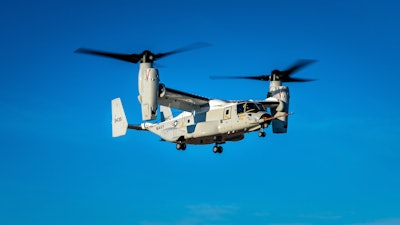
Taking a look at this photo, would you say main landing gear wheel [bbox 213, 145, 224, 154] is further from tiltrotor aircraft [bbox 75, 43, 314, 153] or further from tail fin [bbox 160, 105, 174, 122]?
tail fin [bbox 160, 105, 174, 122]

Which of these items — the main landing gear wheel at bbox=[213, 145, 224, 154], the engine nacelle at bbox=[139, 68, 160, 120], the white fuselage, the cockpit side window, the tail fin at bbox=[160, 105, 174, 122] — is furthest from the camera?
the tail fin at bbox=[160, 105, 174, 122]

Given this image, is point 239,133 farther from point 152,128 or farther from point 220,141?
point 152,128

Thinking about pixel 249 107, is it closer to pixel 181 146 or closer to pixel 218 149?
pixel 218 149

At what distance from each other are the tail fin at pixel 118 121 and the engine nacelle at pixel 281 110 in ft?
31.7

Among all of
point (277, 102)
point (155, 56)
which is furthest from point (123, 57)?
point (277, 102)

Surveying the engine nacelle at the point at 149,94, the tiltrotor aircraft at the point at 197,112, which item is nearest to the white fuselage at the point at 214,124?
the tiltrotor aircraft at the point at 197,112

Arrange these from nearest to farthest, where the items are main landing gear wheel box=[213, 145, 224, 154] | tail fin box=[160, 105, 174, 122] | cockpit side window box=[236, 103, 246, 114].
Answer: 1. cockpit side window box=[236, 103, 246, 114]
2. main landing gear wheel box=[213, 145, 224, 154]
3. tail fin box=[160, 105, 174, 122]

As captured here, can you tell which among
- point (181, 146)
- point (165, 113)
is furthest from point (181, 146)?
point (165, 113)

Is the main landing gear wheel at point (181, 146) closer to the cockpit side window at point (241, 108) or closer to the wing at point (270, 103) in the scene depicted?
the cockpit side window at point (241, 108)

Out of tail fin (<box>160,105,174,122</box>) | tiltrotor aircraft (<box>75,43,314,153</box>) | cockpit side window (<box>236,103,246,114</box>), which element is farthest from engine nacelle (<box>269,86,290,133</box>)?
tail fin (<box>160,105,174,122</box>)

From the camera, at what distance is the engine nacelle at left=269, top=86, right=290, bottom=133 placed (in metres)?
51.6

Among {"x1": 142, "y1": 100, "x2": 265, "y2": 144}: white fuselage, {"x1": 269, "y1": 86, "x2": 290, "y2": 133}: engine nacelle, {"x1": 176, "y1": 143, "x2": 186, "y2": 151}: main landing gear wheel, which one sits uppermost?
{"x1": 269, "y1": 86, "x2": 290, "y2": 133}: engine nacelle

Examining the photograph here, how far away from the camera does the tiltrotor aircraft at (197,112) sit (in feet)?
153

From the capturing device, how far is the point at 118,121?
171ft
